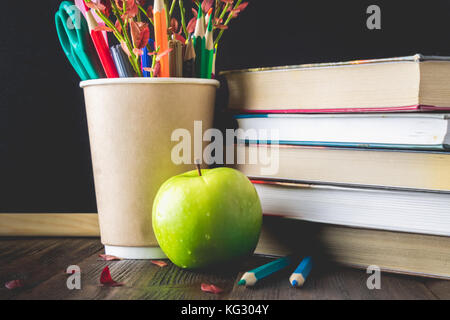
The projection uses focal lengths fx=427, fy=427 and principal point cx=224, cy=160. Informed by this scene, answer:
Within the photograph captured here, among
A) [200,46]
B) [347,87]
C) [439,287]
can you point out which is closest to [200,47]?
[200,46]

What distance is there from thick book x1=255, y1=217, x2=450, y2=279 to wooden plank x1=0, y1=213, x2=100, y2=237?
32cm

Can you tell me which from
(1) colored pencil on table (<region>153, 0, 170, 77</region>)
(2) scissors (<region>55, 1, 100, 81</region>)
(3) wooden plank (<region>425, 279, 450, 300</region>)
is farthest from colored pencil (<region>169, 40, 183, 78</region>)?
(3) wooden plank (<region>425, 279, 450, 300</region>)

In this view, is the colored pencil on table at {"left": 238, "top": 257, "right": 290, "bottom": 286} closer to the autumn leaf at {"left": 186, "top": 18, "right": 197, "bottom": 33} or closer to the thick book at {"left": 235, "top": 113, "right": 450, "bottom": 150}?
the thick book at {"left": 235, "top": 113, "right": 450, "bottom": 150}

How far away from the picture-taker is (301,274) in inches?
20.6

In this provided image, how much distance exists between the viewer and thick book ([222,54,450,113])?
539 mm

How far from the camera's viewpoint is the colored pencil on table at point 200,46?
65cm

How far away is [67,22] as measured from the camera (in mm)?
656

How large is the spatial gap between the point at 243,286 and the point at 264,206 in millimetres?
168

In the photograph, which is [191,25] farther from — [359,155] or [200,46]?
[359,155]

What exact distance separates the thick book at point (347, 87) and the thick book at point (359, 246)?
0.17m

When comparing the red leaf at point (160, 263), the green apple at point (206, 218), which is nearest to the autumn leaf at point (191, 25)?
the green apple at point (206, 218)

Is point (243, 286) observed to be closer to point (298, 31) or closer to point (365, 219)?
point (365, 219)

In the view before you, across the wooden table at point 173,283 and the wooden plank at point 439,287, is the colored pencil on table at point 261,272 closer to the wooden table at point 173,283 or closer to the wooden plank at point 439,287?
the wooden table at point 173,283

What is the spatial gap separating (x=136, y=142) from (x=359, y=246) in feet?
1.15
